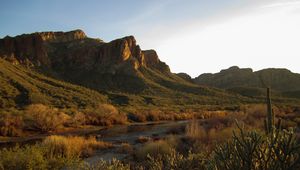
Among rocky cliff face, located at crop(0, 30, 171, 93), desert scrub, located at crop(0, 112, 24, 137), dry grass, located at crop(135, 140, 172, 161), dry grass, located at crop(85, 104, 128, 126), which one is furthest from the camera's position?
rocky cliff face, located at crop(0, 30, 171, 93)

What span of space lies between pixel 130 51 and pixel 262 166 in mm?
92197

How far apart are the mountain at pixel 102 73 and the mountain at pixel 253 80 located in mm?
14613

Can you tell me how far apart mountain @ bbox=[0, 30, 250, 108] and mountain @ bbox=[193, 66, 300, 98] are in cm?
1461

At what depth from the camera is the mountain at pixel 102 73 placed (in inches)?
2366

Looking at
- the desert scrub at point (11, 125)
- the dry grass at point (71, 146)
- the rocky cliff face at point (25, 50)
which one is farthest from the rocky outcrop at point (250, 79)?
the dry grass at point (71, 146)

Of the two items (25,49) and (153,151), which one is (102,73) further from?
(153,151)

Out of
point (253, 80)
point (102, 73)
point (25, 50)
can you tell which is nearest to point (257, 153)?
point (102, 73)

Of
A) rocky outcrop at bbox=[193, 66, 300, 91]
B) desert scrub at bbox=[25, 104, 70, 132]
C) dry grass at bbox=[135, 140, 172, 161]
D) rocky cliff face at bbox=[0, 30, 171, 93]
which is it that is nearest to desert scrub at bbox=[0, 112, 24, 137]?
desert scrub at bbox=[25, 104, 70, 132]

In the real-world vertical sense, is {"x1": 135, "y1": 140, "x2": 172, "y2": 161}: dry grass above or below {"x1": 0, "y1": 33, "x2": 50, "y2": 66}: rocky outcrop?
below

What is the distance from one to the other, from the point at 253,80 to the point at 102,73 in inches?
2294

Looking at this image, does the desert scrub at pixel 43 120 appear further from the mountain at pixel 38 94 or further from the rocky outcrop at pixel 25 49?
the rocky outcrop at pixel 25 49

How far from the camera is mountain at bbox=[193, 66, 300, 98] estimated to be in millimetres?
86938

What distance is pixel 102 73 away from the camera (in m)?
81.1

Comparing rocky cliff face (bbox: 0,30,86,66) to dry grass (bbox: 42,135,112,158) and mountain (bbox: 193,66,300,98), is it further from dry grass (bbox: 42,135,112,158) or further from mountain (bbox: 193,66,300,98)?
dry grass (bbox: 42,135,112,158)
